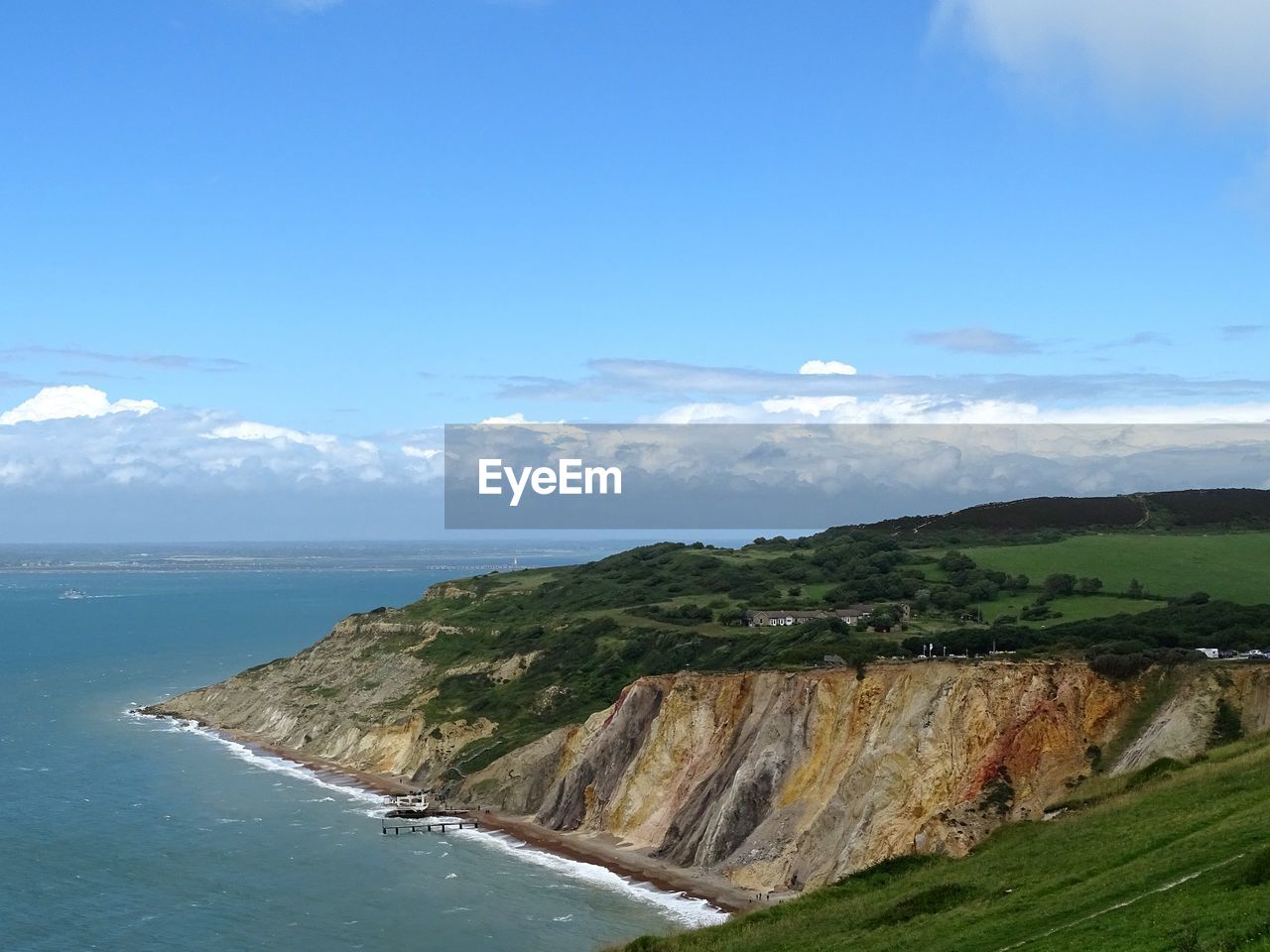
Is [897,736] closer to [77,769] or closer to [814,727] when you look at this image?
[814,727]

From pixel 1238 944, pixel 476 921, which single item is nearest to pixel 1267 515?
pixel 476 921

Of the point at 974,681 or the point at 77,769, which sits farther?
the point at 77,769

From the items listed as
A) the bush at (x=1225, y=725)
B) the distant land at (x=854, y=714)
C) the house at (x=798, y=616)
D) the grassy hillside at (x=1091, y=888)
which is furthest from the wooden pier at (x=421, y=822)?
the bush at (x=1225, y=725)

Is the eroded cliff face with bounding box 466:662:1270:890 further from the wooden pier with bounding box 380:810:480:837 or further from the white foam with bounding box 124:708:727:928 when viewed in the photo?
the wooden pier with bounding box 380:810:480:837

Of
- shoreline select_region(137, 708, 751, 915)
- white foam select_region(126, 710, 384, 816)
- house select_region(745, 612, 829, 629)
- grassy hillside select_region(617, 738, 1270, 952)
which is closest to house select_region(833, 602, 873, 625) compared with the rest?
house select_region(745, 612, 829, 629)

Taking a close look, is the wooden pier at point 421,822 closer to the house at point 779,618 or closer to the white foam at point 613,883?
the white foam at point 613,883

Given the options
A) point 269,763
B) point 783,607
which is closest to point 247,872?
point 269,763

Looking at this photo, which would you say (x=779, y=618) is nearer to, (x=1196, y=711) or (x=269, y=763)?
(x=269, y=763)
